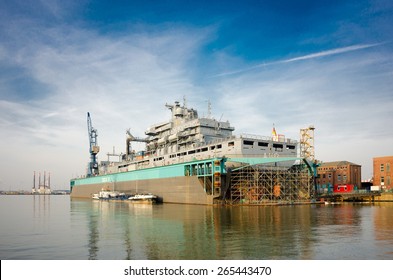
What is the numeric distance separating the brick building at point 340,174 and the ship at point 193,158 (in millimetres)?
42001

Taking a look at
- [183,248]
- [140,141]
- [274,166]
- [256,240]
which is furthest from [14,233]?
[140,141]

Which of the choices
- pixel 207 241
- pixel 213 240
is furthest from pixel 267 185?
pixel 207 241

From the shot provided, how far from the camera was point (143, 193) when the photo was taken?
97500mm

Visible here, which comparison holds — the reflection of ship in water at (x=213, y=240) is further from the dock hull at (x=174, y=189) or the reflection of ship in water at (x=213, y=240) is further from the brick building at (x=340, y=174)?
the brick building at (x=340, y=174)

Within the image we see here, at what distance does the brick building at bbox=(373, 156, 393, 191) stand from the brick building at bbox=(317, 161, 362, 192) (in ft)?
42.6

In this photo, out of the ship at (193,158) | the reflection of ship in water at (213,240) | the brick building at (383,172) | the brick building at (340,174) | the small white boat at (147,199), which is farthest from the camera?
the brick building at (340,174)

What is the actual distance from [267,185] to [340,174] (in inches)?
2081

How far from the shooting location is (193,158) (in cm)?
8225

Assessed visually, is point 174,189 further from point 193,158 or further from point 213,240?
point 213,240

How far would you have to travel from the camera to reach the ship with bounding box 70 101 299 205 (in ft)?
238

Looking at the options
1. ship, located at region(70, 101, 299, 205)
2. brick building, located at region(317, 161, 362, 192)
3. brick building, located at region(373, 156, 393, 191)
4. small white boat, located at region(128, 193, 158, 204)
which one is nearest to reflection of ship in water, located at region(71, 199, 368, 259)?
ship, located at region(70, 101, 299, 205)

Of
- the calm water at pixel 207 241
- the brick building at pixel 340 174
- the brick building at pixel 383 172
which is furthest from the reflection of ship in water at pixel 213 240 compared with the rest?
the brick building at pixel 340 174

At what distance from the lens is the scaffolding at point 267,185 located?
239 ft
